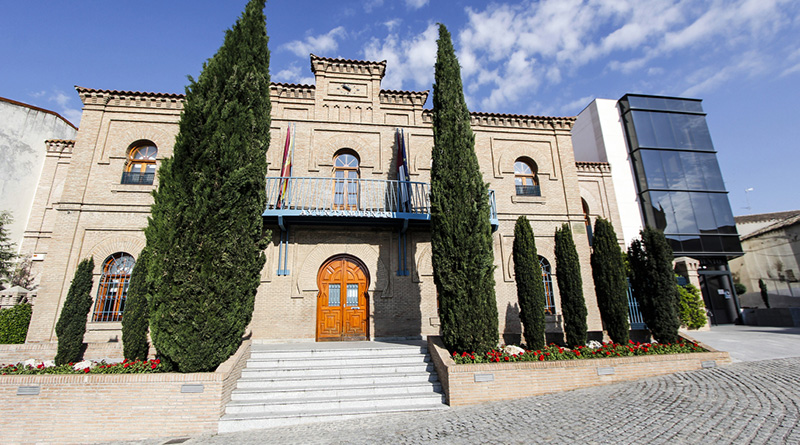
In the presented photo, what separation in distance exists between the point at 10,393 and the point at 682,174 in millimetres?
25360

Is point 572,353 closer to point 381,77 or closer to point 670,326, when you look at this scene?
point 670,326

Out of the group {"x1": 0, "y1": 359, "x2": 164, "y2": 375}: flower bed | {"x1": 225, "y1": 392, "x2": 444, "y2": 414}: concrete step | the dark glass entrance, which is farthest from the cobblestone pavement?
the dark glass entrance

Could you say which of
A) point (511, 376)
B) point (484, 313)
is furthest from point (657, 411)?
point (484, 313)

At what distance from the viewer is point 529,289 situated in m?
9.73

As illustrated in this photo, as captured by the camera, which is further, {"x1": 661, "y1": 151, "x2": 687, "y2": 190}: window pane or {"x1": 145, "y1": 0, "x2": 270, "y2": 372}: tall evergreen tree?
{"x1": 661, "y1": 151, "x2": 687, "y2": 190}: window pane

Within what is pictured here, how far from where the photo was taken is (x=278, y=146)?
1212cm

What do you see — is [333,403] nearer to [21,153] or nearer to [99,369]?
[99,369]

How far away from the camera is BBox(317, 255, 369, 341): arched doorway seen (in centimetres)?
1087

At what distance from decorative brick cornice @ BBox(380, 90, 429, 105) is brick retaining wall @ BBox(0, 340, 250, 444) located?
34.5ft

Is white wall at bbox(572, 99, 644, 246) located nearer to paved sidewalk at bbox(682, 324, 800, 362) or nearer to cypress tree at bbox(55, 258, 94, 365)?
paved sidewalk at bbox(682, 324, 800, 362)

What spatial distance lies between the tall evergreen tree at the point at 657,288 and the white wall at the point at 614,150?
25.1 ft

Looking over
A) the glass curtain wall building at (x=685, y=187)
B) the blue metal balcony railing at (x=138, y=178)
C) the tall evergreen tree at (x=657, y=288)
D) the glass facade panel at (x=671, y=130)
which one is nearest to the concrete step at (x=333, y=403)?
the tall evergreen tree at (x=657, y=288)

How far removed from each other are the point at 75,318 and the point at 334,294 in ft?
21.6

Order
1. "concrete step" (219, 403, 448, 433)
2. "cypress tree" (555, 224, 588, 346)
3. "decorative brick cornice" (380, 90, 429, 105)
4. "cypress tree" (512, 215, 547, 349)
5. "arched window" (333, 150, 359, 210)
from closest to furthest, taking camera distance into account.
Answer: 1. "concrete step" (219, 403, 448, 433)
2. "cypress tree" (512, 215, 547, 349)
3. "cypress tree" (555, 224, 588, 346)
4. "arched window" (333, 150, 359, 210)
5. "decorative brick cornice" (380, 90, 429, 105)
